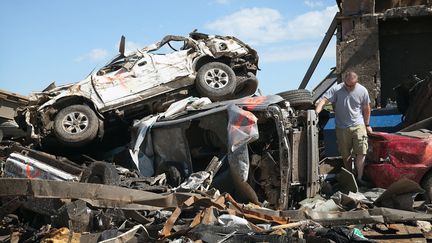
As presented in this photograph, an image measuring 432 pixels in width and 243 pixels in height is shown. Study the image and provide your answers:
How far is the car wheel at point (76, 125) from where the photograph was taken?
1057 cm

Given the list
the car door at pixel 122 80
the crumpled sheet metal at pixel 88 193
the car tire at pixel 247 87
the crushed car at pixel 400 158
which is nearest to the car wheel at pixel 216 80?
the car tire at pixel 247 87

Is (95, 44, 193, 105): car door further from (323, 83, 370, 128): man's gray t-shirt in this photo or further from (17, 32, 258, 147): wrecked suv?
(323, 83, 370, 128): man's gray t-shirt

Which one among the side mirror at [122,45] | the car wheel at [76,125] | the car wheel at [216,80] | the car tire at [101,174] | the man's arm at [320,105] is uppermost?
the side mirror at [122,45]

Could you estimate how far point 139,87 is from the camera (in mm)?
11281

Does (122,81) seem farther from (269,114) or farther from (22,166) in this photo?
(269,114)

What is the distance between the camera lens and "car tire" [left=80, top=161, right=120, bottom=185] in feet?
25.0

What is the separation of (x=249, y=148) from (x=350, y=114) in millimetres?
1676

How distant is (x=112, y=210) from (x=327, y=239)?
243cm

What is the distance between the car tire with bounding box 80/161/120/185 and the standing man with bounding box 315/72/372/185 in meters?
3.07

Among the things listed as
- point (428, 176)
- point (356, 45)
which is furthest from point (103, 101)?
point (356, 45)

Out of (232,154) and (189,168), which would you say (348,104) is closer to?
(232,154)

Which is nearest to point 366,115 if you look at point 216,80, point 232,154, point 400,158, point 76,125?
point 400,158

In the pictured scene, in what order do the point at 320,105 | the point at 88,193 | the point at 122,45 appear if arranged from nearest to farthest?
the point at 88,193 < the point at 320,105 < the point at 122,45

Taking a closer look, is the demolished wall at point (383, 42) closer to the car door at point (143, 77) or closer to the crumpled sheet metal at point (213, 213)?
the car door at point (143, 77)
